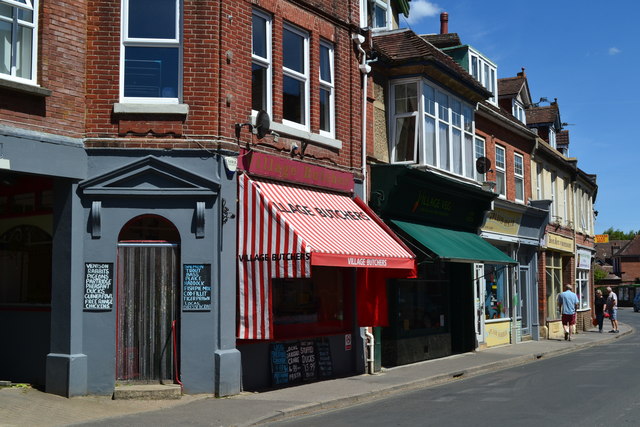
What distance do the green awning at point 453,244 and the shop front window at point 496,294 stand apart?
259 cm

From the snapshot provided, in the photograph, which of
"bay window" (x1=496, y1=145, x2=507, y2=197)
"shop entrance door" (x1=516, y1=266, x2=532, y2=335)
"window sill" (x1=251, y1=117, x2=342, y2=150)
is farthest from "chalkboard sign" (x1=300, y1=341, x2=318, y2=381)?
"shop entrance door" (x1=516, y1=266, x2=532, y2=335)

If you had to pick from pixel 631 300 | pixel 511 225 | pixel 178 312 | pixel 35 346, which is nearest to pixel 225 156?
pixel 178 312

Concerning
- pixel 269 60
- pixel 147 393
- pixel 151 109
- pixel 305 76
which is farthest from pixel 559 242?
pixel 147 393

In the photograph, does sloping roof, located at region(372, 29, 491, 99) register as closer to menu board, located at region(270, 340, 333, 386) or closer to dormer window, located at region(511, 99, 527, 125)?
menu board, located at region(270, 340, 333, 386)

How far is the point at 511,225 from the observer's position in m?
25.8

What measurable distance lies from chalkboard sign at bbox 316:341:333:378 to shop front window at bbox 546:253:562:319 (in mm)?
17814

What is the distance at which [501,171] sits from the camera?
85.1 feet

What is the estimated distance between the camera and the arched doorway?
12.4 m

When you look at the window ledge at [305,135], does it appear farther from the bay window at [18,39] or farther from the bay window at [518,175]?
the bay window at [518,175]

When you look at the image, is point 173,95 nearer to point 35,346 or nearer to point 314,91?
point 314,91

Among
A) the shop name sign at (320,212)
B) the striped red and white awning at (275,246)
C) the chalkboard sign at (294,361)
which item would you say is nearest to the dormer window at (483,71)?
the shop name sign at (320,212)

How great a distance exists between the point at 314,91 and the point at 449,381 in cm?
672

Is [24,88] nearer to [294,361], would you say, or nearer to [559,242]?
[294,361]

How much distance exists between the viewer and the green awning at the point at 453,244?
17.9 meters
